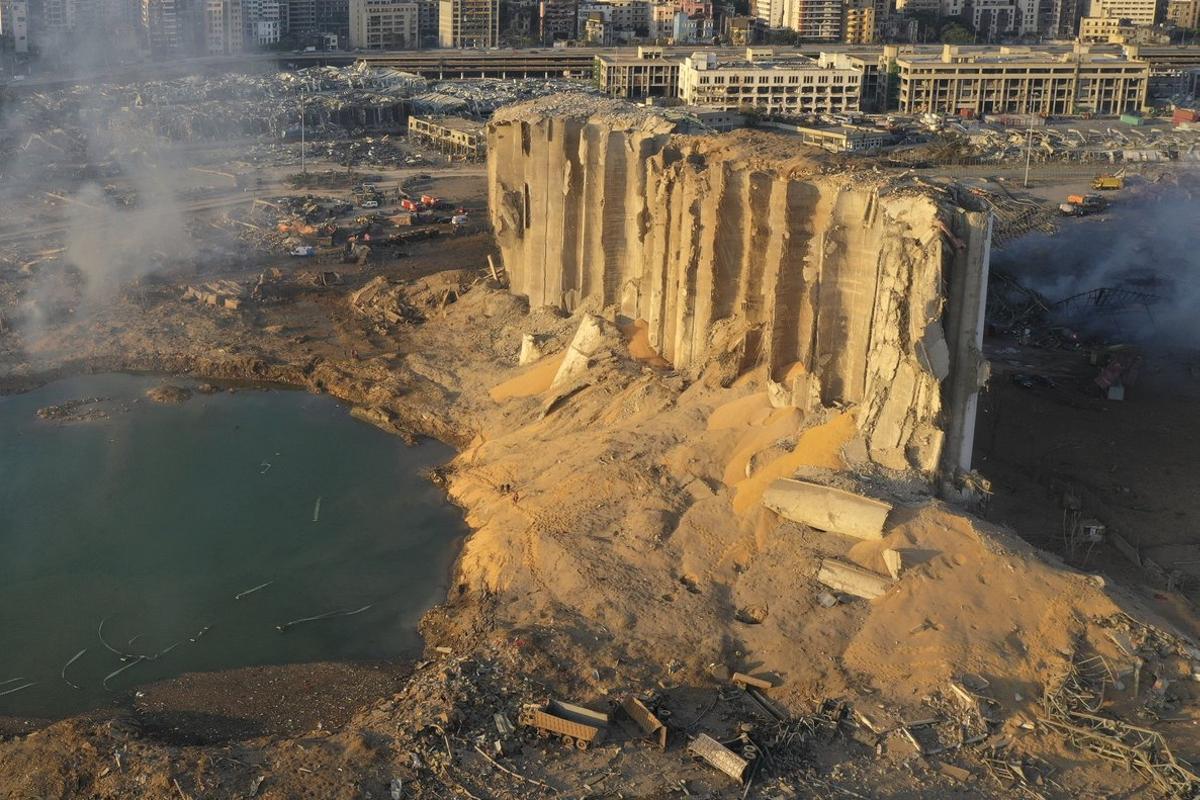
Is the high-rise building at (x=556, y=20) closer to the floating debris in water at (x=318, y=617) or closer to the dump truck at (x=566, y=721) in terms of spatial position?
the floating debris in water at (x=318, y=617)

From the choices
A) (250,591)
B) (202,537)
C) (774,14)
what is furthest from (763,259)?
(774,14)

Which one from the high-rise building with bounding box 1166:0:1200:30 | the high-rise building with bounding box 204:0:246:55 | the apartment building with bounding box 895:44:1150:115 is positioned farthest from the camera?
the high-rise building with bounding box 1166:0:1200:30

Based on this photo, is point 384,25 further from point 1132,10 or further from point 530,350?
point 530,350

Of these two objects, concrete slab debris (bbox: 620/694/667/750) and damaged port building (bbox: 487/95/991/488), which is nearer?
concrete slab debris (bbox: 620/694/667/750)

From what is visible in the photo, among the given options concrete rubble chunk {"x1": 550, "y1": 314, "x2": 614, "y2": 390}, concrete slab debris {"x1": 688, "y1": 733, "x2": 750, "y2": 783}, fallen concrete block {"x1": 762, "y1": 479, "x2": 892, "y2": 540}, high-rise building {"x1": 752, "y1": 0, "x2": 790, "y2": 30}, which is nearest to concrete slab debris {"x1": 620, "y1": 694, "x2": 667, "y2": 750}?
concrete slab debris {"x1": 688, "y1": 733, "x2": 750, "y2": 783}

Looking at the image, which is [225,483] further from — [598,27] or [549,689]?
[598,27]

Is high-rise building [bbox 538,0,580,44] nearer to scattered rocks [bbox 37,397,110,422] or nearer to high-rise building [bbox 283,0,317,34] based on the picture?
high-rise building [bbox 283,0,317,34]

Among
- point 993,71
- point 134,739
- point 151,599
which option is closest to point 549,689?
point 134,739
